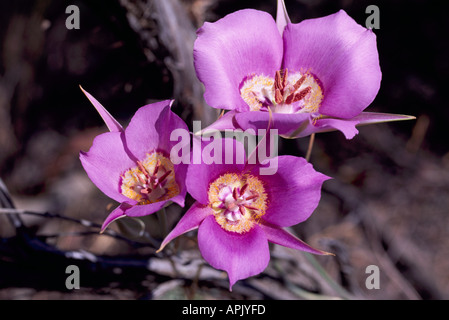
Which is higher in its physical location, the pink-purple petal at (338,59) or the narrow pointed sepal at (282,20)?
the narrow pointed sepal at (282,20)

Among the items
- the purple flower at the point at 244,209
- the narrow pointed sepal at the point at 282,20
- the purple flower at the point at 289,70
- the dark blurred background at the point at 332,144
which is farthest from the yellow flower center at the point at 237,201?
the dark blurred background at the point at 332,144

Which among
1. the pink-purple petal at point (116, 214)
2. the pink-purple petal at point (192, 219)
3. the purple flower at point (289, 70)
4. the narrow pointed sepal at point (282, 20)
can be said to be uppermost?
A: the narrow pointed sepal at point (282, 20)

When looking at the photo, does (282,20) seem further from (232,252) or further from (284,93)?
(232,252)

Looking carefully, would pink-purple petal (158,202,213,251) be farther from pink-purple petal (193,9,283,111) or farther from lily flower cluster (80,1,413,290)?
pink-purple petal (193,9,283,111)

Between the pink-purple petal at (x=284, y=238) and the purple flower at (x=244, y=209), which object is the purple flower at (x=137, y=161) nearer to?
the purple flower at (x=244, y=209)

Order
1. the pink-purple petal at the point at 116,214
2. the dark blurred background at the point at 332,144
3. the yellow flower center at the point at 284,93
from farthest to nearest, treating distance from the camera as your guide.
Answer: the dark blurred background at the point at 332,144
the yellow flower center at the point at 284,93
the pink-purple petal at the point at 116,214

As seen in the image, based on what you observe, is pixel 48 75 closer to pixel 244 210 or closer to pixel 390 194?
pixel 244 210

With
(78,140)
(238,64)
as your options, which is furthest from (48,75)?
(238,64)
